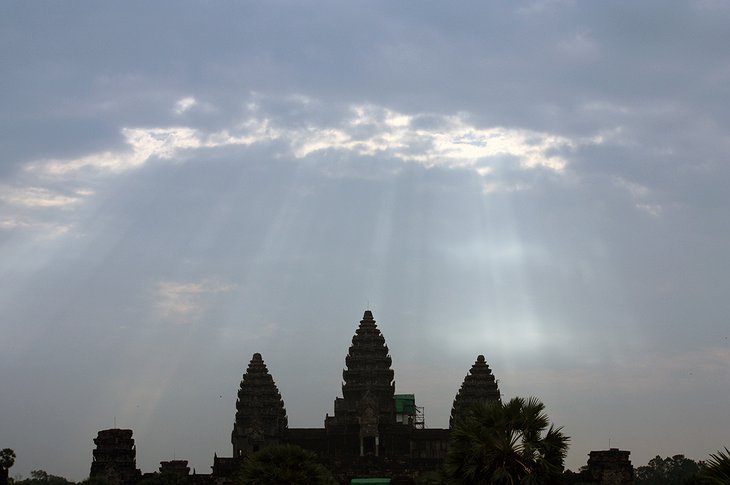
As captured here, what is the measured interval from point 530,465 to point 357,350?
8838cm

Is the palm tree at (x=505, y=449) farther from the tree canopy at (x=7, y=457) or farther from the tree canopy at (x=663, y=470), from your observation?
the tree canopy at (x=663, y=470)

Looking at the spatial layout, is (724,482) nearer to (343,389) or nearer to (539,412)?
(539,412)

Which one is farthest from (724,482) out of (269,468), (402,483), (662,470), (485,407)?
(662,470)

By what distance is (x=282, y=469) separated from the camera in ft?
180

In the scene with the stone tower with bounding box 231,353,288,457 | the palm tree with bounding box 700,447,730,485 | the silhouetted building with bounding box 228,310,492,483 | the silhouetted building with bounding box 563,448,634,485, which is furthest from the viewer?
the stone tower with bounding box 231,353,288,457

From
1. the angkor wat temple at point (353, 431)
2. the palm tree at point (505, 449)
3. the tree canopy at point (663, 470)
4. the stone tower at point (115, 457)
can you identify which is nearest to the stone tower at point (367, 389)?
the angkor wat temple at point (353, 431)

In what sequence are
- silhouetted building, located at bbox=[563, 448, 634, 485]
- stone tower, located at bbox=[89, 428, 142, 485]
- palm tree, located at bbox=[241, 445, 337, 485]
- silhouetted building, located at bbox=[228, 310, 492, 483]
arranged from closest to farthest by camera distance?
palm tree, located at bbox=[241, 445, 337, 485] → silhouetted building, located at bbox=[563, 448, 634, 485] → stone tower, located at bbox=[89, 428, 142, 485] → silhouetted building, located at bbox=[228, 310, 492, 483]

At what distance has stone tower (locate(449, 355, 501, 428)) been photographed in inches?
5098

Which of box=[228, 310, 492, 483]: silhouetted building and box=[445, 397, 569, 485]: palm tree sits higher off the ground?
box=[228, 310, 492, 483]: silhouetted building

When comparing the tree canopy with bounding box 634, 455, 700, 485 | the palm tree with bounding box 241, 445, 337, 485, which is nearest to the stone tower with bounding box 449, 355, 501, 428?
the tree canopy with bounding box 634, 455, 700, 485

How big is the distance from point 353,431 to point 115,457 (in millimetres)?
27363

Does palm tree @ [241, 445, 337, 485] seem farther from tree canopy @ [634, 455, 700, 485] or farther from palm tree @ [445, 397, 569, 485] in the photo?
tree canopy @ [634, 455, 700, 485]

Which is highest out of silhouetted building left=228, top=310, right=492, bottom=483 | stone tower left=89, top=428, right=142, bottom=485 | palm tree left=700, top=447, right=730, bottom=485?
silhouetted building left=228, top=310, right=492, bottom=483

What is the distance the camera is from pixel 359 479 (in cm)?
9206
